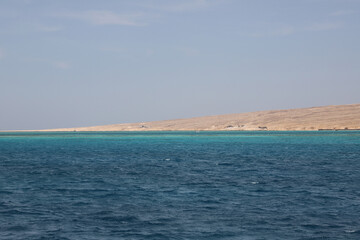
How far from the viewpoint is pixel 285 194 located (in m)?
31.9

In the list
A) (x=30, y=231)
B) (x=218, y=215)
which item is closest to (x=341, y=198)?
(x=218, y=215)

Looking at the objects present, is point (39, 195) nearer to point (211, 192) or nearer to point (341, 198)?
point (211, 192)

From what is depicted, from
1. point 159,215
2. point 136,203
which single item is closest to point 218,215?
point 159,215

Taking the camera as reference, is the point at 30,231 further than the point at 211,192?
No

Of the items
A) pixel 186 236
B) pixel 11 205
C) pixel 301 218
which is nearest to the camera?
pixel 186 236

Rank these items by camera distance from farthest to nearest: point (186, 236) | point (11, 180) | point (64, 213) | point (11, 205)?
point (11, 180), point (11, 205), point (64, 213), point (186, 236)

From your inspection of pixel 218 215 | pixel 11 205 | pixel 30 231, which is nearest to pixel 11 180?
pixel 11 205

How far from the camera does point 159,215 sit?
25.4m

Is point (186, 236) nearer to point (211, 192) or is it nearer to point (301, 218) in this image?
point (301, 218)

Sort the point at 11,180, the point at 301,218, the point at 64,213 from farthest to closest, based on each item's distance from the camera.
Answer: the point at 11,180 → the point at 64,213 → the point at 301,218

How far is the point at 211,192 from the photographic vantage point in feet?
109

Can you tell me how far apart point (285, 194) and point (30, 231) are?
1771 cm

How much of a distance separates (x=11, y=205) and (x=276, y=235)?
55.7 ft

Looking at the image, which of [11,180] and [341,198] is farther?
[11,180]
